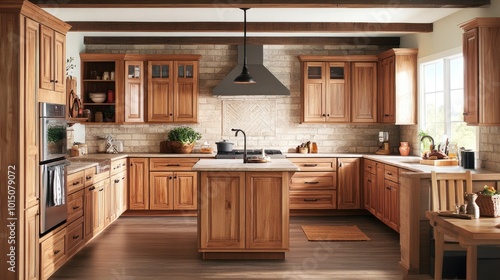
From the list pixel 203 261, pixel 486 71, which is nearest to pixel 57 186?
pixel 203 261

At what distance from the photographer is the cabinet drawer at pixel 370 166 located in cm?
729

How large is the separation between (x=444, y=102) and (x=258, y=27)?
2.65 metres

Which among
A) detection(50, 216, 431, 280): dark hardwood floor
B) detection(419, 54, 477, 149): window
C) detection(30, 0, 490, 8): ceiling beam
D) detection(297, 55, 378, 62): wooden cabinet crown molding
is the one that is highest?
detection(30, 0, 490, 8): ceiling beam

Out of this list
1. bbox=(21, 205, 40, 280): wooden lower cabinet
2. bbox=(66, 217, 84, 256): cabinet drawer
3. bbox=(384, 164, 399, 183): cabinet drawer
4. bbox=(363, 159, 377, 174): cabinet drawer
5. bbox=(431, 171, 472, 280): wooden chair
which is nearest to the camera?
bbox=(21, 205, 40, 280): wooden lower cabinet

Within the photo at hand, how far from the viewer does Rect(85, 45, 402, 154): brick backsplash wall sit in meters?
8.48

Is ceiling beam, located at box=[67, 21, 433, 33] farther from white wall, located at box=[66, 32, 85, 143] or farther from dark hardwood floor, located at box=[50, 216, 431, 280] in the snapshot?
dark hardwood floor, located at box=[50, 216, 431, 280]

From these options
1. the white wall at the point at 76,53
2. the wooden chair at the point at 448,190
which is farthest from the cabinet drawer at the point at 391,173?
the white wall at the point at 76,53

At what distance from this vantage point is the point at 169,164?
7871 millimetres

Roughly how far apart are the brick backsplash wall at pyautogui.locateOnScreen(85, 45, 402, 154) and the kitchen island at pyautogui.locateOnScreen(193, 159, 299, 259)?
322 cm

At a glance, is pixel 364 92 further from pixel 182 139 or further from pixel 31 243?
pixel 31 243

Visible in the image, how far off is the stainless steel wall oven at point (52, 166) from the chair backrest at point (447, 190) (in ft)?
10.9

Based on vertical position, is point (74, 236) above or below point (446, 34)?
below

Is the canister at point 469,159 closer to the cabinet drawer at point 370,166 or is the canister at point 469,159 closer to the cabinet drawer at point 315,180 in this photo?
the cabinet drawer at point 370,166

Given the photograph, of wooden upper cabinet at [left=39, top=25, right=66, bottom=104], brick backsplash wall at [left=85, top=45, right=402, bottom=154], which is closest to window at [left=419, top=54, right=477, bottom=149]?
brick backsplash wall at [left=85, top=45, right=402, bottom=154]
